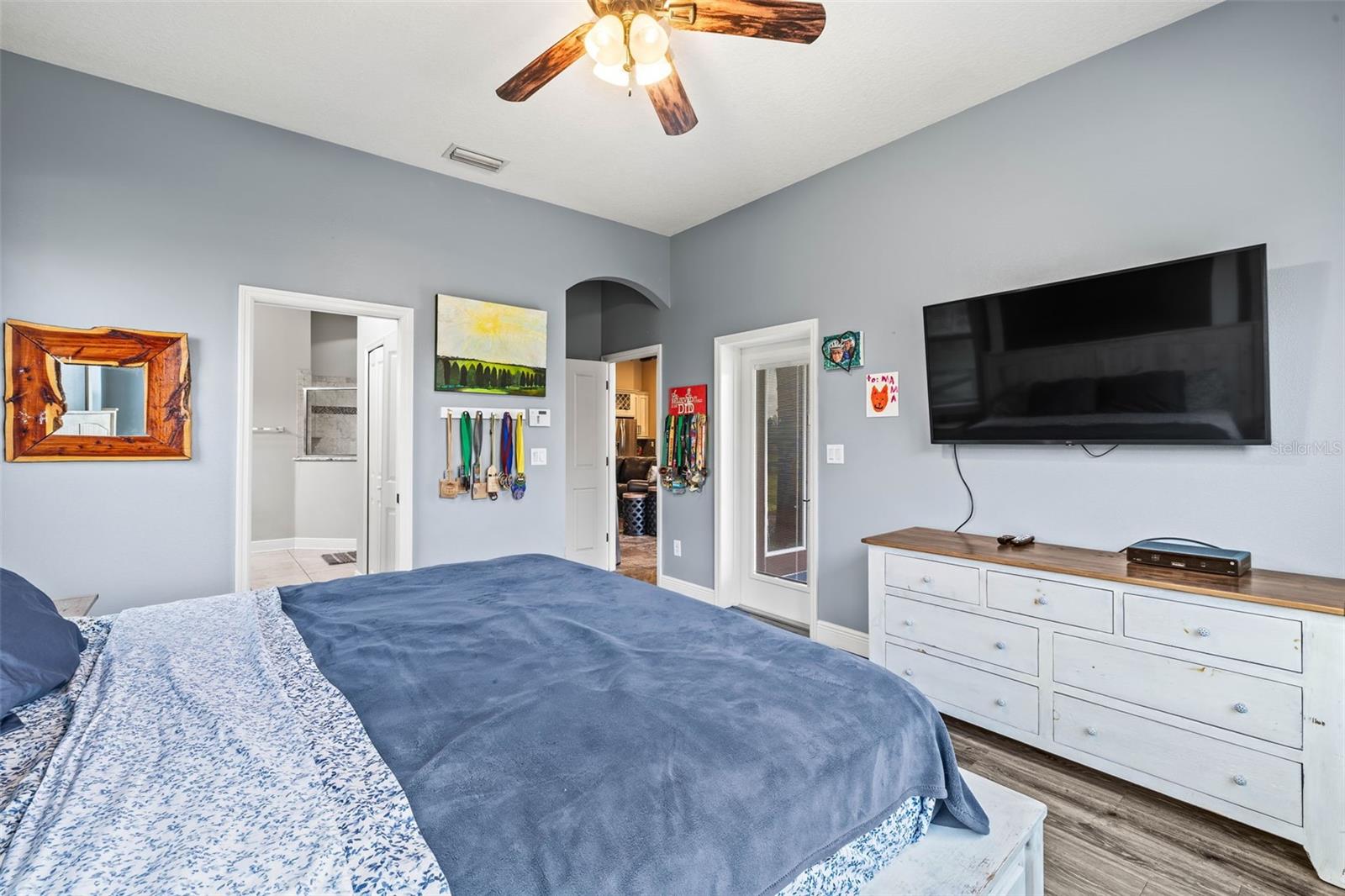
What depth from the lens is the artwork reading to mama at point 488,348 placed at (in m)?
3.83

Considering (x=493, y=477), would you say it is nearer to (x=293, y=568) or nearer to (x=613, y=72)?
(x=613, y=72)

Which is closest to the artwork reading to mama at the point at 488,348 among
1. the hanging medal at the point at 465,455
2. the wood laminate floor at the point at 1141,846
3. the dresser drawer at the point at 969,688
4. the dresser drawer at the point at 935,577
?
the hanging medal at the point at 465,455

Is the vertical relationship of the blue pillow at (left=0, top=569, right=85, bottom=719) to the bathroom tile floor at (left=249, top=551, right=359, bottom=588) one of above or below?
above

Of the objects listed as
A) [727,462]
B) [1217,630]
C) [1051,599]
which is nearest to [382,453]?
[727,462]

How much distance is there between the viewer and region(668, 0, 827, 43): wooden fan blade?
6.34 feet

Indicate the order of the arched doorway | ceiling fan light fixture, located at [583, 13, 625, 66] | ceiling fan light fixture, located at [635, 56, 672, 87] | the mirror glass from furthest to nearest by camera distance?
the arched doorway
the mirror glass
ceiling fan light fixture, located at [635, 56, 672, 87]
ceiling fan light fixture, located at [583, 13, 625, 66]

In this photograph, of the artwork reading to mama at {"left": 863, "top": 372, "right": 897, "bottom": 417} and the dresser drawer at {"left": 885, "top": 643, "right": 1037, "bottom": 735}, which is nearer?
the dresser drawer at {"left": 885, "top": 643, "right": 1037, "bottom": 735}

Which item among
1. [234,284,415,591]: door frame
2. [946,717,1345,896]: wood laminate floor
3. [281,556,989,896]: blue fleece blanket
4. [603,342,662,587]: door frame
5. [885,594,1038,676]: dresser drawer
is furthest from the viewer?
[603,342,662,587]: door frame

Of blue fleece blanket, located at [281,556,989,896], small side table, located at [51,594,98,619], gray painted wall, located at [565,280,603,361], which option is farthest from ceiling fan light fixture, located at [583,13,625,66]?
gray painted wall, located at [565,280,603,361]

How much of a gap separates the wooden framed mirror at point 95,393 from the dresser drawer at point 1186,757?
4.09 metres

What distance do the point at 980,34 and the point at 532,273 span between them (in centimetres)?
286

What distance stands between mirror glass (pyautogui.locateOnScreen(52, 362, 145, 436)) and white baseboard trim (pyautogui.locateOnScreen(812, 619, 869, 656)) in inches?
146

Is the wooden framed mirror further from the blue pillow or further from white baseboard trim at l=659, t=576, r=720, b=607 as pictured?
white baseboard trim at l=659, t=576, r=720, b=607

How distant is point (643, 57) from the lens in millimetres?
2096
